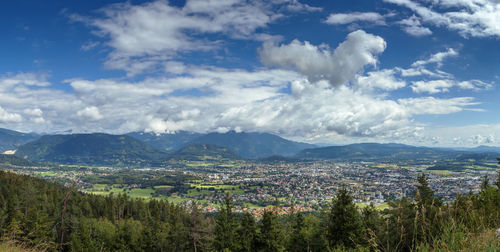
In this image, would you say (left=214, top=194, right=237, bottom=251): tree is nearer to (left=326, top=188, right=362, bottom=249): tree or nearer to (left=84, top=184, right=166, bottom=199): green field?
(left=326, top=188, right=362, bottom=249): tree

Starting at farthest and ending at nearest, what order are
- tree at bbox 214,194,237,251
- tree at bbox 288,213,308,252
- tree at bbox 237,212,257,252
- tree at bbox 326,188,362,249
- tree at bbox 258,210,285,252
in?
1. tree at bbox 214,194,237,251
2. tree at bbox 237,212,257,252
3. tree at bbox 288,213,308,252
4. tree at bbox 258,210,285,252
5. tree at bbox 326,188,362,249

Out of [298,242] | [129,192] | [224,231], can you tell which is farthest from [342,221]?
[129,192]

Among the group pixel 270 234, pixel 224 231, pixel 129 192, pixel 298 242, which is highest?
pixel 270 234

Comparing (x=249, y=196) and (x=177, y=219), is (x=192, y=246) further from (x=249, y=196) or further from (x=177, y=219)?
(x=249, y=196)

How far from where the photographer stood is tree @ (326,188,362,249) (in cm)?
2011

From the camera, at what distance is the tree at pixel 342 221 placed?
2011 centimetres

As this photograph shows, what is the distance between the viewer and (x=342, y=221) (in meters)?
20.7

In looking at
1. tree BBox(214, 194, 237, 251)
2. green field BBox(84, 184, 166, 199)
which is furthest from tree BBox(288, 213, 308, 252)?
green field BBox(84, 184, 166, 199)

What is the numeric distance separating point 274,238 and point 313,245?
137 inches

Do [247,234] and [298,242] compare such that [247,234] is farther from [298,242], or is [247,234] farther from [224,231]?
[298,242]

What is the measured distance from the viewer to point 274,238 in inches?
936

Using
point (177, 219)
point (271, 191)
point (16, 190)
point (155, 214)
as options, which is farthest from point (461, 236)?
point (271, 191)

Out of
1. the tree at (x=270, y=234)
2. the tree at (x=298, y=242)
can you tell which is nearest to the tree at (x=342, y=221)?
the tree at (x=298, y=242)

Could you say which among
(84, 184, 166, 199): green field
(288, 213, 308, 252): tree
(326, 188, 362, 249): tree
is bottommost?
(84, 184, 166, 199): green field
